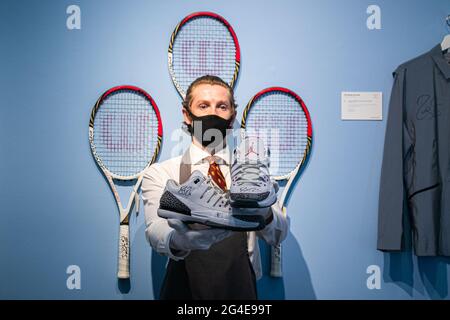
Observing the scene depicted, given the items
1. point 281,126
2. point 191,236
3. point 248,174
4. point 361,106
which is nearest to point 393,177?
point 361,106

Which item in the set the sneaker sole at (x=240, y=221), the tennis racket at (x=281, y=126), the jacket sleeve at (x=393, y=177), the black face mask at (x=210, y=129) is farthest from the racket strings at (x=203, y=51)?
the sneaker sole at (x=240, y=221)

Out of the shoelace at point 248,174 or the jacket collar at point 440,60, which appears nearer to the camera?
the shoelace at point 248,174

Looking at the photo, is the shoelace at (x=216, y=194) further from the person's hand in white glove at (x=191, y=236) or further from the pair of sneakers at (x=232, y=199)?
the person's hand in white glove at (x=191, y=236)

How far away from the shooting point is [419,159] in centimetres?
Result: 180

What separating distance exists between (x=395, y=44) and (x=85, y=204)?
176cm

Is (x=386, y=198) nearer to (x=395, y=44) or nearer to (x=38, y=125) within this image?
(x=395, y=44)

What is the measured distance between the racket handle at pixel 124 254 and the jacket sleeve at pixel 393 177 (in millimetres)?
1195

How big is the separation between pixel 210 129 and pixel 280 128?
432mm

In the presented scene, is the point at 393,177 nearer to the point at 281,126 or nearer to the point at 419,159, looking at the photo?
the point at 419,159

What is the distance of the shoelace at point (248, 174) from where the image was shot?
110 centimetres

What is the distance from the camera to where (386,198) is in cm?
182

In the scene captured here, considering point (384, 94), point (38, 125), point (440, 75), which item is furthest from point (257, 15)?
point (38, 125)

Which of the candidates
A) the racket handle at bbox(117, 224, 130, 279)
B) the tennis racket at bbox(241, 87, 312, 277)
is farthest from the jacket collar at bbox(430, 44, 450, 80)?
the racket handle at bbox(117, 224, 130, 279)

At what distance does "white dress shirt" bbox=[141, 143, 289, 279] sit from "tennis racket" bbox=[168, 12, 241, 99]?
0.43 metres
